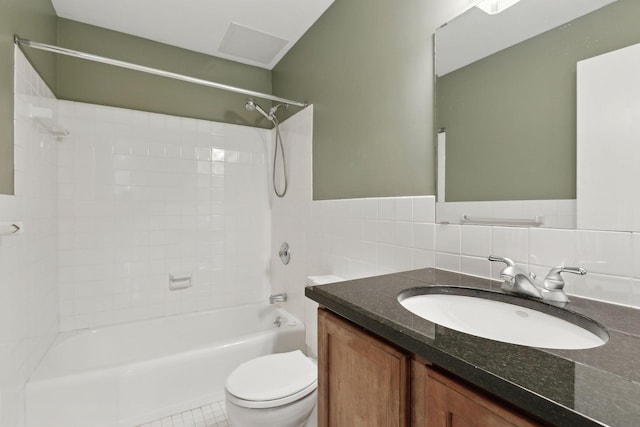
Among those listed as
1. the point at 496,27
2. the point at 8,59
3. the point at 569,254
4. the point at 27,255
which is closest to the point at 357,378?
the point at 569,254

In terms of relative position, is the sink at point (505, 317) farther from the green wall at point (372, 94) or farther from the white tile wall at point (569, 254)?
the green wall at point (372, 94)

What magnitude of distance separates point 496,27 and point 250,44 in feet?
6.13

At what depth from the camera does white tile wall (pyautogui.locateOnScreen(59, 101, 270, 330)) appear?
2061mm

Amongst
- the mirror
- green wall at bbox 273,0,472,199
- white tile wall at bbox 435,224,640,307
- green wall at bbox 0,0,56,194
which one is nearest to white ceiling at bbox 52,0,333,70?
green wall at bbox 273,0,472,199

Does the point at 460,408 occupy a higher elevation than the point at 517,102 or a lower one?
lower

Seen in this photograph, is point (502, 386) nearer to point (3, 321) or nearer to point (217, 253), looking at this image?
point (3, 321)

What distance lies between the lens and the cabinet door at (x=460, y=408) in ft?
1.50

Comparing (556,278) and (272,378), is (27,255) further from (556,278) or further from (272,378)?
(556,278)

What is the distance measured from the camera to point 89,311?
210cm

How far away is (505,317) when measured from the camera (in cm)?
85

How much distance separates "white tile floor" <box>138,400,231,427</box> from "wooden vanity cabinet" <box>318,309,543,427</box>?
1.12m

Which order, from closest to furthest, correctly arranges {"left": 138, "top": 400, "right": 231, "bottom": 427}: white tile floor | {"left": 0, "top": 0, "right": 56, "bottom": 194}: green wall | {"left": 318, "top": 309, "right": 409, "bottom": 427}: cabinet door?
{"left": 318, "top": 309, "right": 409, "bottom": 427}: cabinet door, {"left": 0, "top": 0, "right": 56, "bottom": 194}: green wall, {"left": 138, "top": 400, "right": 231, "bottom": 427}: white tile floor

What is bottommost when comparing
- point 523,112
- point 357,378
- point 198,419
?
point 198,419

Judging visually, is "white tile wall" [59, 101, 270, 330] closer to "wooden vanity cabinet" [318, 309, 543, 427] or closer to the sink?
"wooden vanity cabinet" [318, 309, 543, 427]
